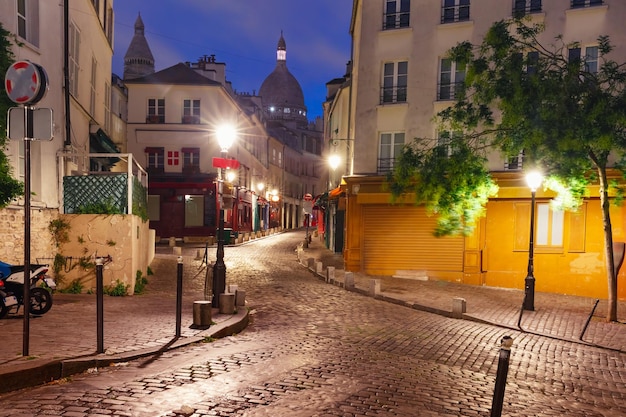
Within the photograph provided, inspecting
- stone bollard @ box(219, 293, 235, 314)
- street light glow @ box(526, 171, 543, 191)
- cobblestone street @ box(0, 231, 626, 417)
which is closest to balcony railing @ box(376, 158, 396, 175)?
street light glow @ box(526, 171, 543, 191)

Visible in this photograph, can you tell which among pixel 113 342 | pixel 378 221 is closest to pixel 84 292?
pixel 113 342

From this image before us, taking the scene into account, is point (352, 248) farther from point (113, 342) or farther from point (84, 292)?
point (113, 342)

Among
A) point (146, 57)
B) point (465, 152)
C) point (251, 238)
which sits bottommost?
point (251, 238)

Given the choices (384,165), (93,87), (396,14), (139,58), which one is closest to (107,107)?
(93,87)

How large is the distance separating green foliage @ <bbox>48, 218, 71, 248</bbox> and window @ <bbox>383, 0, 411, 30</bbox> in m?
13.9

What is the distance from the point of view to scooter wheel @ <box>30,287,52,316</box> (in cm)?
923

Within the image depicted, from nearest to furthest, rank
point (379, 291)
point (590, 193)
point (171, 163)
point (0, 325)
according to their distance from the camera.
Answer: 1. point (0, 325)
2. point (379, 291)
3. point (590, 193)
4. point (171, 163)

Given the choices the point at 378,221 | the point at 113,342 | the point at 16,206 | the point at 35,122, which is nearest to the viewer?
the point at 35,122

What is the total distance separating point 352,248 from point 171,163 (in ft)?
68.2

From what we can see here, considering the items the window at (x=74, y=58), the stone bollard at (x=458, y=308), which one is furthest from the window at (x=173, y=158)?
the stone bollard at (x=458, y=308)

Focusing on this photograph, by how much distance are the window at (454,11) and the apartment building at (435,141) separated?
0.04 meters

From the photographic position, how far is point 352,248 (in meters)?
19.9

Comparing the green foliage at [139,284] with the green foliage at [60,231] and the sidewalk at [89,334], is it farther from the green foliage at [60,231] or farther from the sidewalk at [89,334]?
the green foliage at [60,231]

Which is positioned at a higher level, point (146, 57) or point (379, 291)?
point (146, 57)
